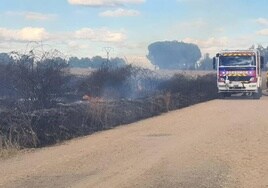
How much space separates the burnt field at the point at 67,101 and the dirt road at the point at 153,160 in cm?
116

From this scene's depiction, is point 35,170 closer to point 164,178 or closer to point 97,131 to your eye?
point 164,178

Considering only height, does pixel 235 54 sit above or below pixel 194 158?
above

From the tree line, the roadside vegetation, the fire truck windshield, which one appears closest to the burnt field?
the roadside vegetation

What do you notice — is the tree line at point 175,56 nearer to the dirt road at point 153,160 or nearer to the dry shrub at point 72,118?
the dry shrub at point 72,118

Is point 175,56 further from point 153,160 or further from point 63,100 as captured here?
point 153,160

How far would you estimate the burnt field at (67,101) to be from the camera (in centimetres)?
1861

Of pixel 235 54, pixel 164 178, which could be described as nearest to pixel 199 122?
pixel 164 178

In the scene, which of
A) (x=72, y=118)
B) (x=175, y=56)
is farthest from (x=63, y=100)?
(x=175, y=56)

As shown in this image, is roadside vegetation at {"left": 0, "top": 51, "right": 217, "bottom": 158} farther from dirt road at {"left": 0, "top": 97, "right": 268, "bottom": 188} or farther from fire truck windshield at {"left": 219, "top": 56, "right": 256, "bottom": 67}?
fire truck windshield at {"left": 219, "top": 56, "right": 256, "bottom": 67}

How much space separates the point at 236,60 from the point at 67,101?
52.6ft

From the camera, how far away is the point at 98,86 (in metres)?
32.8

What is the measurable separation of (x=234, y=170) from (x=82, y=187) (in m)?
3.74

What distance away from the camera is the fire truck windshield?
131 feet

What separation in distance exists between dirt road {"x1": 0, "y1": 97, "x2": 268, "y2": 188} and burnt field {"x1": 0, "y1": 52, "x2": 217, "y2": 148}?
116cm
